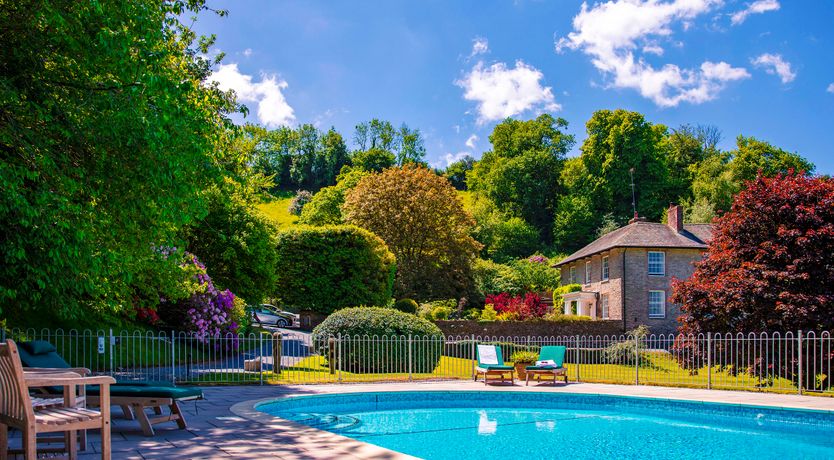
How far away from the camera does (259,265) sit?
2633 cm

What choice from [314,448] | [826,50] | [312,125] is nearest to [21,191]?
[314,448]

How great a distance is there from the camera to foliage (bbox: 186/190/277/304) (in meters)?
25.3

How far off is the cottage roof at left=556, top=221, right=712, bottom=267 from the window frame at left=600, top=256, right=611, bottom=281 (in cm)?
72

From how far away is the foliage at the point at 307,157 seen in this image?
86.8 metres

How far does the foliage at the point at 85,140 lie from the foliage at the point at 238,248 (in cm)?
1414

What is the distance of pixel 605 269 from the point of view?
121ft

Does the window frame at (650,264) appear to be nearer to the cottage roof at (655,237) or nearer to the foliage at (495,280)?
the cottage roof at (655,237)

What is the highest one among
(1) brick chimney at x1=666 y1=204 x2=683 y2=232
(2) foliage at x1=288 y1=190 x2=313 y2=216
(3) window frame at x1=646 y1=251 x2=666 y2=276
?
(2) foliage at x1=288 y1=190 x2=313 y2=216

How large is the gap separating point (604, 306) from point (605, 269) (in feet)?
6.62

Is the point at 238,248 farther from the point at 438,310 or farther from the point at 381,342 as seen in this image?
the point at 438,310

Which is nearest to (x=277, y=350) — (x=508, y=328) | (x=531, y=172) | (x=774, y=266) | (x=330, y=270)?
(x=774, y=266)

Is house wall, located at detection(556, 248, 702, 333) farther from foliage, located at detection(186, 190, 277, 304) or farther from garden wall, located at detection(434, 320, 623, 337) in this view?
foliage, located at detection(186, 190, 277, 304)

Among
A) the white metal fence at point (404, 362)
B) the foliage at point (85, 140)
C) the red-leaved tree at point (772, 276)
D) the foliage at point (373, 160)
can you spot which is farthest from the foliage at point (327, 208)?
the foliage at point (85, 140)

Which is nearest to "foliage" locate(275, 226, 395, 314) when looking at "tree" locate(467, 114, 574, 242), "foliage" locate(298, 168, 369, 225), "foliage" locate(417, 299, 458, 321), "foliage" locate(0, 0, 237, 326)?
"foliage" locate(417, 299, 458, 321)
